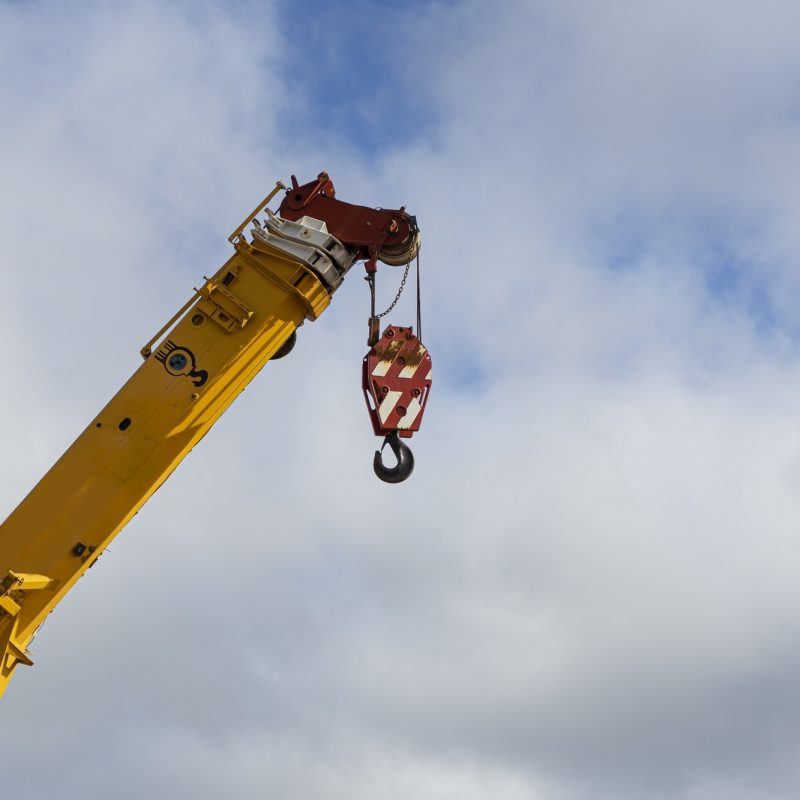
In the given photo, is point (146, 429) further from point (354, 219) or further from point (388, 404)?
point (354, 219)

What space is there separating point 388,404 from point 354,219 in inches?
75.3

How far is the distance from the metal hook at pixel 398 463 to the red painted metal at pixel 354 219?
188 centimetres

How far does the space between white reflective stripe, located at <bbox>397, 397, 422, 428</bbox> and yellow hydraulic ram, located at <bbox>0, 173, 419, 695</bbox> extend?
1.31 m

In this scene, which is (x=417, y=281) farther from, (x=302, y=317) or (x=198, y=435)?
(x=198, y=435)

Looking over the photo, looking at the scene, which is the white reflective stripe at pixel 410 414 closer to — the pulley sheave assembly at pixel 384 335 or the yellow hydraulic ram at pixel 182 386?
the pulley sheave assembly at pixel 384 335

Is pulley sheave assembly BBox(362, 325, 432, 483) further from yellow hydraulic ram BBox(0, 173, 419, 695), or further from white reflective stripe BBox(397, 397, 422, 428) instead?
yellow hydraulic ram BBox(0, 173, 419, 695)

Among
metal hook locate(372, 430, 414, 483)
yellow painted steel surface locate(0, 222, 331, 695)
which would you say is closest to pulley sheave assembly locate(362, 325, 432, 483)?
metal hook locate(372, 430, 414, 483)

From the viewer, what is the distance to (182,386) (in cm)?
1030

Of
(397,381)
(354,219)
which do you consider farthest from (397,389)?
(354,219)

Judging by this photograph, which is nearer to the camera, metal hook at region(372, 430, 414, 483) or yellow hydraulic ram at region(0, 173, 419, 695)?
yellow hydraulic ram at region(0, 173, 419, 695)

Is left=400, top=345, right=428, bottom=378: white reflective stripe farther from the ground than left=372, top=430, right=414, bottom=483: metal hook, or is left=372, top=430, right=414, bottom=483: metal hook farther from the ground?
left=400, top=345, right=428, bottom=378: white reflective stripe

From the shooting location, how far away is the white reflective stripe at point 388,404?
1080 cm

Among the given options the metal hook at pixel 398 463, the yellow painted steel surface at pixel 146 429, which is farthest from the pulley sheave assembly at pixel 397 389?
the yellow painted steel surface at pixel 146 429

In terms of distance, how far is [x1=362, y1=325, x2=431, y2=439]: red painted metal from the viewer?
10844mm
